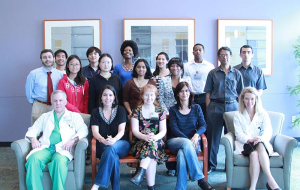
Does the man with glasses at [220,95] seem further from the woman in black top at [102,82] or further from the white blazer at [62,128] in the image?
the white blazer at [62,128]

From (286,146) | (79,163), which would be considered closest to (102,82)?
(79,163)

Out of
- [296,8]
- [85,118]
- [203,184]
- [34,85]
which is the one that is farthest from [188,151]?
[296,8]

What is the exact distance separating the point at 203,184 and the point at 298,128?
320 centimetres

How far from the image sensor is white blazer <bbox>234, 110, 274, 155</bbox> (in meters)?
3.02

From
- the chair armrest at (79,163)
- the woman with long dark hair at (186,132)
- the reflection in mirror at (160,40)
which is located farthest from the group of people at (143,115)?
the reflection in mirror at (160,40)

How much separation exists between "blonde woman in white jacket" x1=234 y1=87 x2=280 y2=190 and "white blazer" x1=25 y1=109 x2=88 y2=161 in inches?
71.1

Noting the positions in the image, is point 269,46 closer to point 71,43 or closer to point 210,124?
point 210,124

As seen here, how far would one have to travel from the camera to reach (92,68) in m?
4.11

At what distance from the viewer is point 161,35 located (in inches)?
191

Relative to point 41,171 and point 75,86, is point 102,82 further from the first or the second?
point 41,171

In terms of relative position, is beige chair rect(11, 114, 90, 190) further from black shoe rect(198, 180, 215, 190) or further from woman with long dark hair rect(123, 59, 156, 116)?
black shoe rect(198, 180, 215, 190)

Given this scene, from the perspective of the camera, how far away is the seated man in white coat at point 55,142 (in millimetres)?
2689

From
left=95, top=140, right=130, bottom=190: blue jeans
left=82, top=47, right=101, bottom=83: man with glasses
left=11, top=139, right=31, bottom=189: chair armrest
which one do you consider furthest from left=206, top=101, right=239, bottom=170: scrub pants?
left=11, top=139, right=31, bottom=189: chair armrest

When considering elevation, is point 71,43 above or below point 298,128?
above
